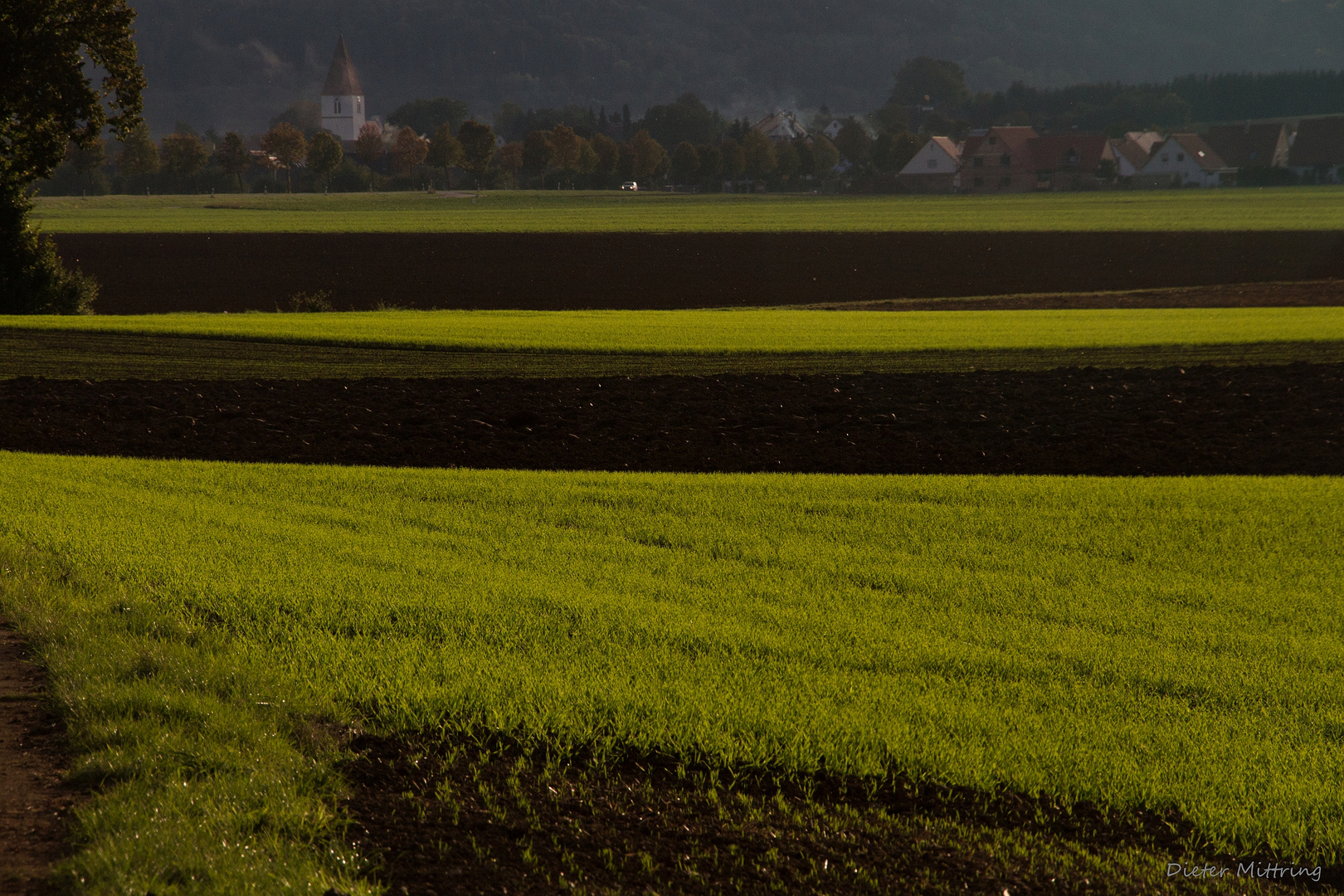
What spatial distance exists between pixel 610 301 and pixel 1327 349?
23.1 metres

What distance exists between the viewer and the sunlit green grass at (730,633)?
193 inches

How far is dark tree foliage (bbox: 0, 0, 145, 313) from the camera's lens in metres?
24.3

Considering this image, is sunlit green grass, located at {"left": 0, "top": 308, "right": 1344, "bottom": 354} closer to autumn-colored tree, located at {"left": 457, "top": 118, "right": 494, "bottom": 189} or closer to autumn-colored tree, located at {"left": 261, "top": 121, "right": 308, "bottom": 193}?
autumn-colored tree, located at {"left": 457, "top": 118, "right": 494, "bottom": 189}

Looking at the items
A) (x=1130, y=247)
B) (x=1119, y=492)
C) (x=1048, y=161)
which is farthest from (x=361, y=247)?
(x=1048, y=161)

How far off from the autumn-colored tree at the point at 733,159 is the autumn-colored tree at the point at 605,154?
13.4 m

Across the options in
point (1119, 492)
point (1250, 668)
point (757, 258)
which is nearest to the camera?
point (1250, 668)

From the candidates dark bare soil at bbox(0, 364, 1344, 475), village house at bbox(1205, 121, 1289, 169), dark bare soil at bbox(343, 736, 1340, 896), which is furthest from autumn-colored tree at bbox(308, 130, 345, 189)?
dark bare soil at bbox(343, 736, 1340, 896)

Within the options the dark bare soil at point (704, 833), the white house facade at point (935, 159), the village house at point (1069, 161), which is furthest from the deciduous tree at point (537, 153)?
the dark bare soil at point (704, 833)

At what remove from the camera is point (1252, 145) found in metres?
136

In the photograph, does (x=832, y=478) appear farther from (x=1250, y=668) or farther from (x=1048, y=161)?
(x=1048, y=161)

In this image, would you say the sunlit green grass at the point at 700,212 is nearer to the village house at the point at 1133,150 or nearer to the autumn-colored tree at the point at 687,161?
the autumn-colored tree at the point at 687,161

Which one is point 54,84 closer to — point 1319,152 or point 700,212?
point 700,212

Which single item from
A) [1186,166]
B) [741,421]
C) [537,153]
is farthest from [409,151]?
[741,421]

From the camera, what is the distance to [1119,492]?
1083cm
